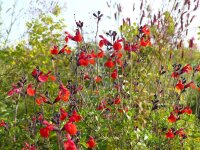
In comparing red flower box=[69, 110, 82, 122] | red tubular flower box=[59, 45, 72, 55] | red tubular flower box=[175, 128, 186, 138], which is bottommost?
red flower box=[69, 110, 82, 122]

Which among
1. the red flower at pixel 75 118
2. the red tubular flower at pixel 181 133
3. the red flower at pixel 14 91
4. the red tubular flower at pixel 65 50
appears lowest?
the red flower at pixel 75 118

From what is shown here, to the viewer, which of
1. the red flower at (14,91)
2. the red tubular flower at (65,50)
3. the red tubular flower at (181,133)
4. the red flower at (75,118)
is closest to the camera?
the red flower at (75,118)

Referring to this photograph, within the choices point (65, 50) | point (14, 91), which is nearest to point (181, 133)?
point (65, 50)

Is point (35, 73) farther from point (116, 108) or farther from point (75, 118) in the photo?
point (116, 108)

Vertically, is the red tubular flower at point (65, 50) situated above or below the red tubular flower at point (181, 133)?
above

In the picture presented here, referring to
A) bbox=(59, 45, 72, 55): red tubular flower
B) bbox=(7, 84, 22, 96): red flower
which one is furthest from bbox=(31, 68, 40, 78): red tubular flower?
bbox=(59, 45, 72, 55): red tubular flower

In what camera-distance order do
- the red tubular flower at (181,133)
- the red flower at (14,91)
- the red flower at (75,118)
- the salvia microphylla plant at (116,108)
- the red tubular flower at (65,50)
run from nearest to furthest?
the red flower at (75,118)
the red flower at (14,91)
the salvia microphylla plant at (116,108)
the red tubular flower at (65,50)
the red tubular flower at (181,133)

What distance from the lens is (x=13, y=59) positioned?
23.9 feet

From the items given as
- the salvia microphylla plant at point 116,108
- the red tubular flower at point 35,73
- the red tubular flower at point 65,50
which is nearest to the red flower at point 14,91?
the salvia microphylla plant at point 116,108

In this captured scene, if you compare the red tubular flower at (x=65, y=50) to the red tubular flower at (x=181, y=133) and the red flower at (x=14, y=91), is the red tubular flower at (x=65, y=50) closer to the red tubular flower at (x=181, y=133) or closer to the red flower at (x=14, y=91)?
the red flower at (x=14, y=91)

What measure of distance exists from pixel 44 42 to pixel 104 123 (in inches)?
166

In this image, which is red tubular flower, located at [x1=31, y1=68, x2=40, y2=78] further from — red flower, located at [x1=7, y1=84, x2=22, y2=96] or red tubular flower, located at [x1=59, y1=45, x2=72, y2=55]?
red tubular flower, located at [x1=59, y1=45, x2=72, y2=55]

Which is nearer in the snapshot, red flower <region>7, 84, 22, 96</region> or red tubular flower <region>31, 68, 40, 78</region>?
red tubular flower <region>31, 68, 40, 78</region>

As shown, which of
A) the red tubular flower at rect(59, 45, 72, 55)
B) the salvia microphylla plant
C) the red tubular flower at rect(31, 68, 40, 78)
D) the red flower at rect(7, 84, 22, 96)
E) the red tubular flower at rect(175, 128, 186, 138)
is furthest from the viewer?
the red tubular flower at rect(175, 128, 186, 138)
